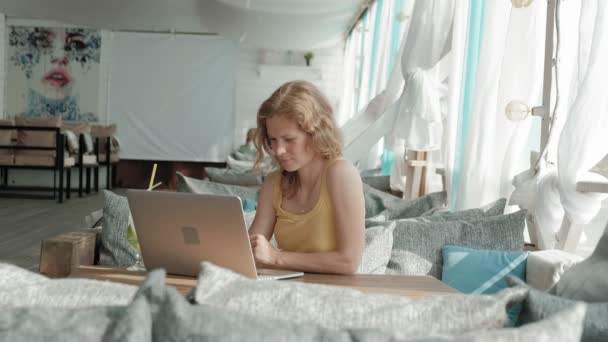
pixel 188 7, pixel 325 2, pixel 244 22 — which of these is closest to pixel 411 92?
pixel 325 2

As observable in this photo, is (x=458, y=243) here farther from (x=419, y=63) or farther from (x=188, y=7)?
(x=188, y=7)

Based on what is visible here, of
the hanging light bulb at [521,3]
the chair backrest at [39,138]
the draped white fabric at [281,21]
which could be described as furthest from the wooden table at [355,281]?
the chair backrest at [39,138]

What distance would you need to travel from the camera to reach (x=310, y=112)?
Answer: 7.27 feet

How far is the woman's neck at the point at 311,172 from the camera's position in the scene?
7.49ft

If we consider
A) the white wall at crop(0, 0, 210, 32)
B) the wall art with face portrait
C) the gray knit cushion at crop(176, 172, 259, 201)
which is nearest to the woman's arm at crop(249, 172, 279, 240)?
the gray knit cushion at crop(176, 172, 259, 201)

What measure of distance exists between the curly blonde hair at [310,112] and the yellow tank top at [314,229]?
0.07 m

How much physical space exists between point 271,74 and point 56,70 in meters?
3.70

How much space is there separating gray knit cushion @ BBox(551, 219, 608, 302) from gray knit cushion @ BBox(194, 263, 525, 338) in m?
0.43

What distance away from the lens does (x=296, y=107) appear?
2201mm

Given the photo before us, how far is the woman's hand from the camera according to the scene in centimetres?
203

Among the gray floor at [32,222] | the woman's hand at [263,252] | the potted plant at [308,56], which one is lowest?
the gray floor at [32,222]

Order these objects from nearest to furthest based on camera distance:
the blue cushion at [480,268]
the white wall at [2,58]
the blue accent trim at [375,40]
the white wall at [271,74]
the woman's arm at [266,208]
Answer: the woman's arm at [266,208]
the blue cushion at [480,268]
the blue accent trim at [375,40]
the white wall at [271,74]
the white wall at [2,58]

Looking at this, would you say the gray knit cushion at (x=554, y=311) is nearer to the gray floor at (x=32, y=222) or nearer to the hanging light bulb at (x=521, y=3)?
the hanging light bulb at (x=521, y=3)

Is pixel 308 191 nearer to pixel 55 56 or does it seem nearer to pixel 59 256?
pixel 59 256
